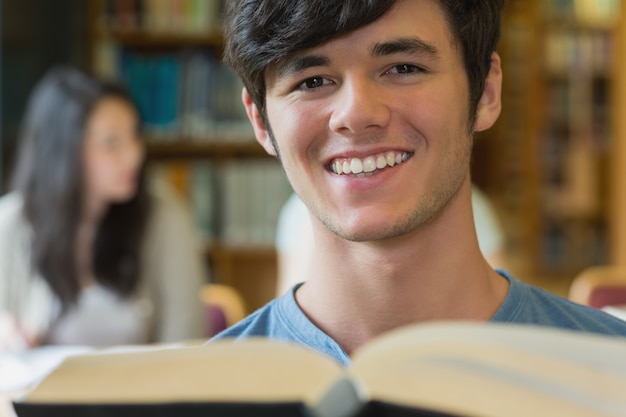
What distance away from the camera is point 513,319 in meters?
1.13

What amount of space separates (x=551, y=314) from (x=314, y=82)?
37 cm

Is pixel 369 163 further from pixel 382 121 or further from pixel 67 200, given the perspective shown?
pixel 67 200

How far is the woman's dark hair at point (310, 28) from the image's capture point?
3.41 feet

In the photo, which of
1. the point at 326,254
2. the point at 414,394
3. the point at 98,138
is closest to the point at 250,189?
the point at 98,138

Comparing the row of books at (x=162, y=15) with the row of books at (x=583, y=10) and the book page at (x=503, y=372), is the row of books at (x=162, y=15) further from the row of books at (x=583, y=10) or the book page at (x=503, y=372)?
the book page at (x=503, y=372)

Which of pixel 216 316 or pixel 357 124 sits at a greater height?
pixel 357 124

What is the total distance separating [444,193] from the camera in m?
1.09

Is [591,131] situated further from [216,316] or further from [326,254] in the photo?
[326,254]

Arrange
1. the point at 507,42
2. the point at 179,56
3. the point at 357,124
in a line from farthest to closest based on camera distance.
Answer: the point at 507,42 < the point at 179,56 < the point at 357,124

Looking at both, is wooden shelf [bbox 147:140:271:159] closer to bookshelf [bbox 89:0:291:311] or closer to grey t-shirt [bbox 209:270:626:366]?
bookshelf [bbox 89:0:291:311]

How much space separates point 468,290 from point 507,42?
235 inches

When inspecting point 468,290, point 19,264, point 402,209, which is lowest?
point 19,264

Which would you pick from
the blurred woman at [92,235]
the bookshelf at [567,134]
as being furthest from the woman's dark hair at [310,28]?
the bookshelf at [567,134]

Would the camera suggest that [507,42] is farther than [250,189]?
Yes
